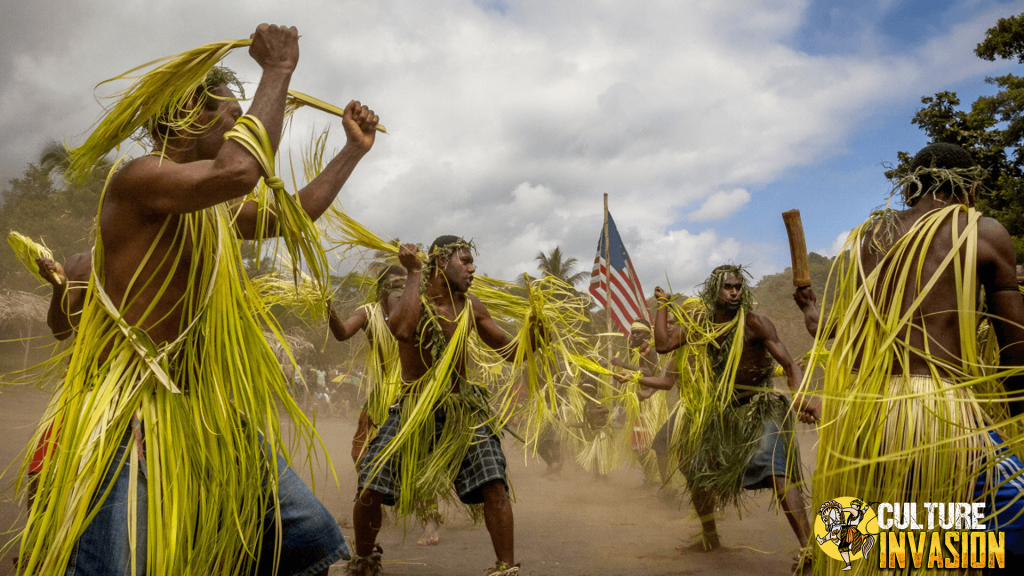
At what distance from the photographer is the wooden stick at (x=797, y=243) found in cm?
288

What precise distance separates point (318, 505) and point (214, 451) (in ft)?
1.17

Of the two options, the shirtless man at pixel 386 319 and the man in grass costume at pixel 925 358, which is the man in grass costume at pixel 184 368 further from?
the shirtless man at pixel 386 319

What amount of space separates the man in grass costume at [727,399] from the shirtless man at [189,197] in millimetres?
2977

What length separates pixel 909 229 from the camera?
242 centimetres

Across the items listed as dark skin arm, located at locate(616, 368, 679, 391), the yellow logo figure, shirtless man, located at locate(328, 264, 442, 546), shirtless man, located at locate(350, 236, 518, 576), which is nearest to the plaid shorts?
shirtless man, located at locate(350, 236, 518, 576)

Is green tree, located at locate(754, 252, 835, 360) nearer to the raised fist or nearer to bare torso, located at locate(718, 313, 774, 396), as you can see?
bare torso, located at locate(718, 313, 774, 396)

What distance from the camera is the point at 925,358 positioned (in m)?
2.26

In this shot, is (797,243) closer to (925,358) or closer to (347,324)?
(925,358)

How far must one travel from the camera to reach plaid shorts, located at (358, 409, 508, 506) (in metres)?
3.44

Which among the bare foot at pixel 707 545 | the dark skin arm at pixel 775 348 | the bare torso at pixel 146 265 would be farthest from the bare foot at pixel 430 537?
the bare torso at pixel 146 265

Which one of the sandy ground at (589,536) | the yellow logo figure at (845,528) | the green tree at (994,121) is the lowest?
the sandy ground at (589,536)

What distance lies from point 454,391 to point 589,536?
252cm

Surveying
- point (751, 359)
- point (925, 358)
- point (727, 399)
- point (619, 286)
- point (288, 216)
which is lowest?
point (727, 399)

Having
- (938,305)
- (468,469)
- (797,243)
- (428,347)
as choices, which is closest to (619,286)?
(428,347)
